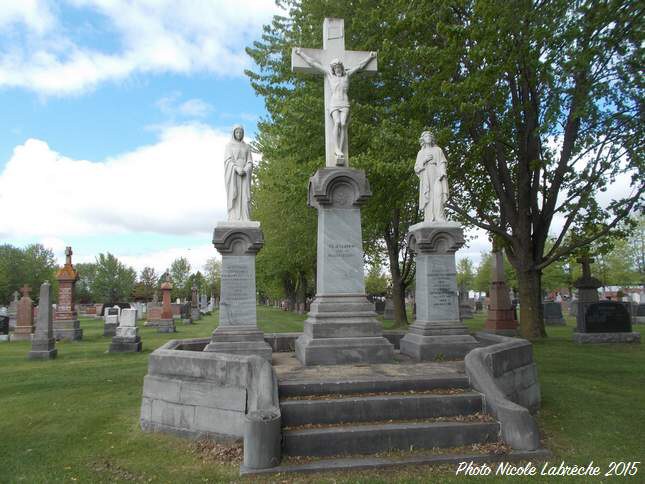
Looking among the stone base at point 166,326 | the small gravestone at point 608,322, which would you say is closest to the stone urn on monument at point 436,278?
the small gravestone at point 608,322

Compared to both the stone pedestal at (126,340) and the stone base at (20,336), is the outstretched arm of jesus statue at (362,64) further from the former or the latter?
the stone base at (20,336)

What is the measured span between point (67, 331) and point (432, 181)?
18867 mm

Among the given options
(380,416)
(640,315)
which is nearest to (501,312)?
(640,315)

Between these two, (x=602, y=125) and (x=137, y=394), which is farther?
(x=602, y=125)

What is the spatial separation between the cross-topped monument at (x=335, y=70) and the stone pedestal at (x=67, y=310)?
17625 millimetres

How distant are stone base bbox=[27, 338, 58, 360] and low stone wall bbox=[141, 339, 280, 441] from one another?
32.7ft

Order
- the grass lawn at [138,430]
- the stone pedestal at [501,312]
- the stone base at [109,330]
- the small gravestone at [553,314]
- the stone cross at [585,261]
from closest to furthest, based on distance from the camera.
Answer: the grass lawn at [138,430] → the stone pedestal at [501,312] → the stone cross at [585,261] → the stone base at [109,330] → the small gravestone at [553,314]

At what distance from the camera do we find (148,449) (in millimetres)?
5805

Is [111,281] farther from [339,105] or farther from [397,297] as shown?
[339,105]

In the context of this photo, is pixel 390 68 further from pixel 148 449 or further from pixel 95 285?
pixel 95 285

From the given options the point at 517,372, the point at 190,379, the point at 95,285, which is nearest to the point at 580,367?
the point at 517,372

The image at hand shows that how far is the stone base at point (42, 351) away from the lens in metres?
14.6

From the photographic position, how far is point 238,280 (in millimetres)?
8430

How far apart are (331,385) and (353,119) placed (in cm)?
1035
